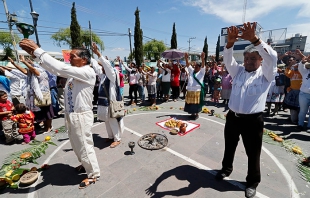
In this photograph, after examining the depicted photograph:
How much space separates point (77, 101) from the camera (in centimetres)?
245

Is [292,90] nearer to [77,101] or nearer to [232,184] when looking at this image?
[232,184]

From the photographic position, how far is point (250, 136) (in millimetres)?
2311

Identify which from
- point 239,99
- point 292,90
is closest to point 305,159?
point 239,99

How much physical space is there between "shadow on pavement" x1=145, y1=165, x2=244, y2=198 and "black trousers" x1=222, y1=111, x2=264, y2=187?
423 mm

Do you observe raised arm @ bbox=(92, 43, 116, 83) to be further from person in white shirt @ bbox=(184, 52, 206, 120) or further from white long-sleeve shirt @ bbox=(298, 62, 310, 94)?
white long-sleeve shirt @ bbox=(298, 62, 310, 94)

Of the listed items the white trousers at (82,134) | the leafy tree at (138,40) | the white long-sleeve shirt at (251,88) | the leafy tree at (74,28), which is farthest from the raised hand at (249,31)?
the leafy tree at (138,40)

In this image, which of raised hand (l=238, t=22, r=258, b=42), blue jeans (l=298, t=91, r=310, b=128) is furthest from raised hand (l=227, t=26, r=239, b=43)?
blue jeans (l=298, t=91, r=310, b=128)

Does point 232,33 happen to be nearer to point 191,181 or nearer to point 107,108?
point 191,181

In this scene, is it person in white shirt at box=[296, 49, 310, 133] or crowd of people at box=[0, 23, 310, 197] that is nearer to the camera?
crowd of people at box=[0, 23, 310, 197]

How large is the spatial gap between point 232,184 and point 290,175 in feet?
4.05

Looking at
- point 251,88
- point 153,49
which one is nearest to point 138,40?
point 251,88

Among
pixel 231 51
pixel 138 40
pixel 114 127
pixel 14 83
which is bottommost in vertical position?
pixel 114 127

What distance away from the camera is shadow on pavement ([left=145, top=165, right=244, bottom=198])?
2545mm

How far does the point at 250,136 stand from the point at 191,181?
1288mm
